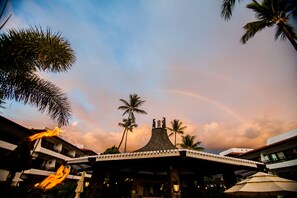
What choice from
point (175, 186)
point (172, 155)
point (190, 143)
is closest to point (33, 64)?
point (172, 155)

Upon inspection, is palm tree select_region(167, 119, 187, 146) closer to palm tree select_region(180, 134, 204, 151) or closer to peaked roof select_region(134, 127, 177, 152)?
palm tree select_region(180, 134, 204, 151)

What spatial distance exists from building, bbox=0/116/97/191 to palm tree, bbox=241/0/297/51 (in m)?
13.5

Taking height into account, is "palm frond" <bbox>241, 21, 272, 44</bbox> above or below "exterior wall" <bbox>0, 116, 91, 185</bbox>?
above

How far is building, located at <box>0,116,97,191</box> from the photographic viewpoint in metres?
6.30

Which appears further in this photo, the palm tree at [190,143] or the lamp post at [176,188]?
the palm tree at [190,143]

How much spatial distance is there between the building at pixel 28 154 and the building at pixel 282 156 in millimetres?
23645

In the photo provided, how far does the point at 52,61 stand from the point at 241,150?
4868cm

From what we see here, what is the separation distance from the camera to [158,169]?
506 inches

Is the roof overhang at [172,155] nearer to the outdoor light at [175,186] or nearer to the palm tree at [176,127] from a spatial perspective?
the outdoor light at [175,186]

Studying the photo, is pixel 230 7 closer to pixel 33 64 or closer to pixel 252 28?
pixel 252 28

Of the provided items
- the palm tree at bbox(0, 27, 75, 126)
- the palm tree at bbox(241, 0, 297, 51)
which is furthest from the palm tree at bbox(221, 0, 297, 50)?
the palm tree at bbox(0, 27, 75, 126)

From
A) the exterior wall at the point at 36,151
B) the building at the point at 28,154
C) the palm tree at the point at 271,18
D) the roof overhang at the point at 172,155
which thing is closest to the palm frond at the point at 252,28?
the palm tree at the point at 271,18

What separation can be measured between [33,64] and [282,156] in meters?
28.6

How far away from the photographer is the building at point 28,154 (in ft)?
20.7
